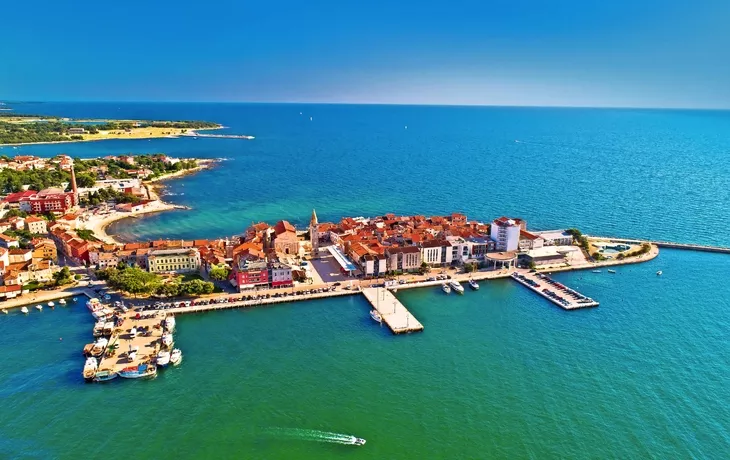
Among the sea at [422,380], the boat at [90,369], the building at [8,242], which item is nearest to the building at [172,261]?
the sea at [422,380]

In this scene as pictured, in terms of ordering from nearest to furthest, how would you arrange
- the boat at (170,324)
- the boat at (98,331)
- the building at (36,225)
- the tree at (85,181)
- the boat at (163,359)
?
the boat at (163,359) < the boat at (98,331) < the boat at (170,324) < the building at (36,225) < the tree at (85,181)

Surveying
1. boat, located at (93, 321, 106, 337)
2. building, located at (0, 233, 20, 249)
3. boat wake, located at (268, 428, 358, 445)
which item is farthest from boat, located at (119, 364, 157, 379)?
building, located at (0, 233, 20, 249)

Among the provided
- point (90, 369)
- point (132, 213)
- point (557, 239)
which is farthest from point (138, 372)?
point (132, 213)

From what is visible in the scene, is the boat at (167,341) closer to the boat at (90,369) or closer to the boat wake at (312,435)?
the boat at (90,369)

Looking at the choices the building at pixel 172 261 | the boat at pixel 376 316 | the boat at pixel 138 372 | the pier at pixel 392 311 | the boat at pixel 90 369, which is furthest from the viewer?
the building at pixel 172 261

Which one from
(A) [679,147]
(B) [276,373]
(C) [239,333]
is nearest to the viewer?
(B) [276,373]

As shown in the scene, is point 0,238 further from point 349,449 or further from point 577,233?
point 577,233

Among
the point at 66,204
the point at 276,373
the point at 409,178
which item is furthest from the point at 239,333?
the point at 409,178
